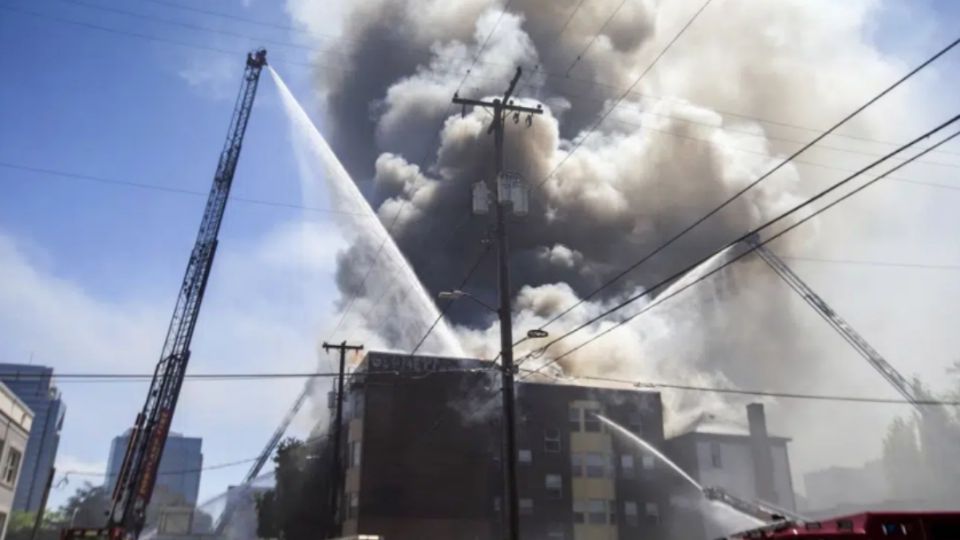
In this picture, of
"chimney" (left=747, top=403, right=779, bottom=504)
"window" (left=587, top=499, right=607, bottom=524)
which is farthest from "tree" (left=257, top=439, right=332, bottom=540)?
"chimney" (left=747, top=403, right=779, bottom=504)

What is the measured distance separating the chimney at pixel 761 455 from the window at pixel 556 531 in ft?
47.3

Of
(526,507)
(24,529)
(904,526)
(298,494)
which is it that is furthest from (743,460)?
(24,529)

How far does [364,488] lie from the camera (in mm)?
39781

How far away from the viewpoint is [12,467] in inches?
1380

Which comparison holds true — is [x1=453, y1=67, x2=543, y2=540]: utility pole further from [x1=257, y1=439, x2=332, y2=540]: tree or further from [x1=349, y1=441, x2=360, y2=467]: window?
[x1=257, y1=439, x2=332, y2=540]: tree

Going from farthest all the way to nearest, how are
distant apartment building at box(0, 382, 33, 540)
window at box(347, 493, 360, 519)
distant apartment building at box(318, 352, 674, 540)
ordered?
distant apartment building at box(318, 352, 674, 540) < window at box(347, 493, 360, 519) < distant apartment building at box(0, 382, 33, 540)

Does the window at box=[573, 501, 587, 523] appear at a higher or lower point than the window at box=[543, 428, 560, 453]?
lower

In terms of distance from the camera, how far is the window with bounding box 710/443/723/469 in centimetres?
4956

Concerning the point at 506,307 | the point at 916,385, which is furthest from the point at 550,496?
the point at 916,385

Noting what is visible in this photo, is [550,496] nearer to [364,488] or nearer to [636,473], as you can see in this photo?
[636,473]

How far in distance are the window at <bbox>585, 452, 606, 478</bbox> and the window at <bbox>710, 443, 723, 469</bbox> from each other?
9.71m

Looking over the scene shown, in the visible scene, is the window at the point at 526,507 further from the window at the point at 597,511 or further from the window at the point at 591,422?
the window at the point at 591,422

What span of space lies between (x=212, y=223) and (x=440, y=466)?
17.8m

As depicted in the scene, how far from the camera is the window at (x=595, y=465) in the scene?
1727 inches
